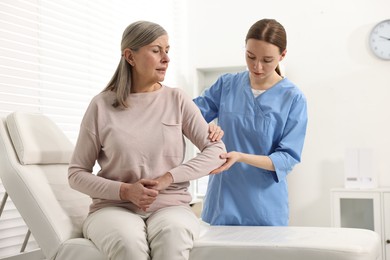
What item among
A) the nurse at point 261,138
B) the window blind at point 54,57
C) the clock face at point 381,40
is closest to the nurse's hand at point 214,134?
the nurse at point 261,138

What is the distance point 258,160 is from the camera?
68.0 inches

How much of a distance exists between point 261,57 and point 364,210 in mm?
1827

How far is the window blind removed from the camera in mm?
2312

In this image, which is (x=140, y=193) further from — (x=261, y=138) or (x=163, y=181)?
(x=261, y=138)

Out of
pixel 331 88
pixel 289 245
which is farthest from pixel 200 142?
pixel 331 88

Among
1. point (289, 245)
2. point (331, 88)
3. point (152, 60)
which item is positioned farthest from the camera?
point (331, 88)

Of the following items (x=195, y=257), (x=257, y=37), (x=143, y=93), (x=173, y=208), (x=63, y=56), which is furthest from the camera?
(x=63, y=56)

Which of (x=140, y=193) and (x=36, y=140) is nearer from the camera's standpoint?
(x=140, y=193)

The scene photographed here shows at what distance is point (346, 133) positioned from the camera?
3574 mm

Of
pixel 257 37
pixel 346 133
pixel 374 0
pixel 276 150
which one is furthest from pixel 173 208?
pixel 374 0

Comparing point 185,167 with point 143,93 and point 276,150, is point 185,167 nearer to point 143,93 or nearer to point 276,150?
point 143,93

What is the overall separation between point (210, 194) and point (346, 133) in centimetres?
194

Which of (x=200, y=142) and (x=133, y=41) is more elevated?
(x=133, y=41)

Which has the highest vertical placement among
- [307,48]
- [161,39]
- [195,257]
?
[307,48]
